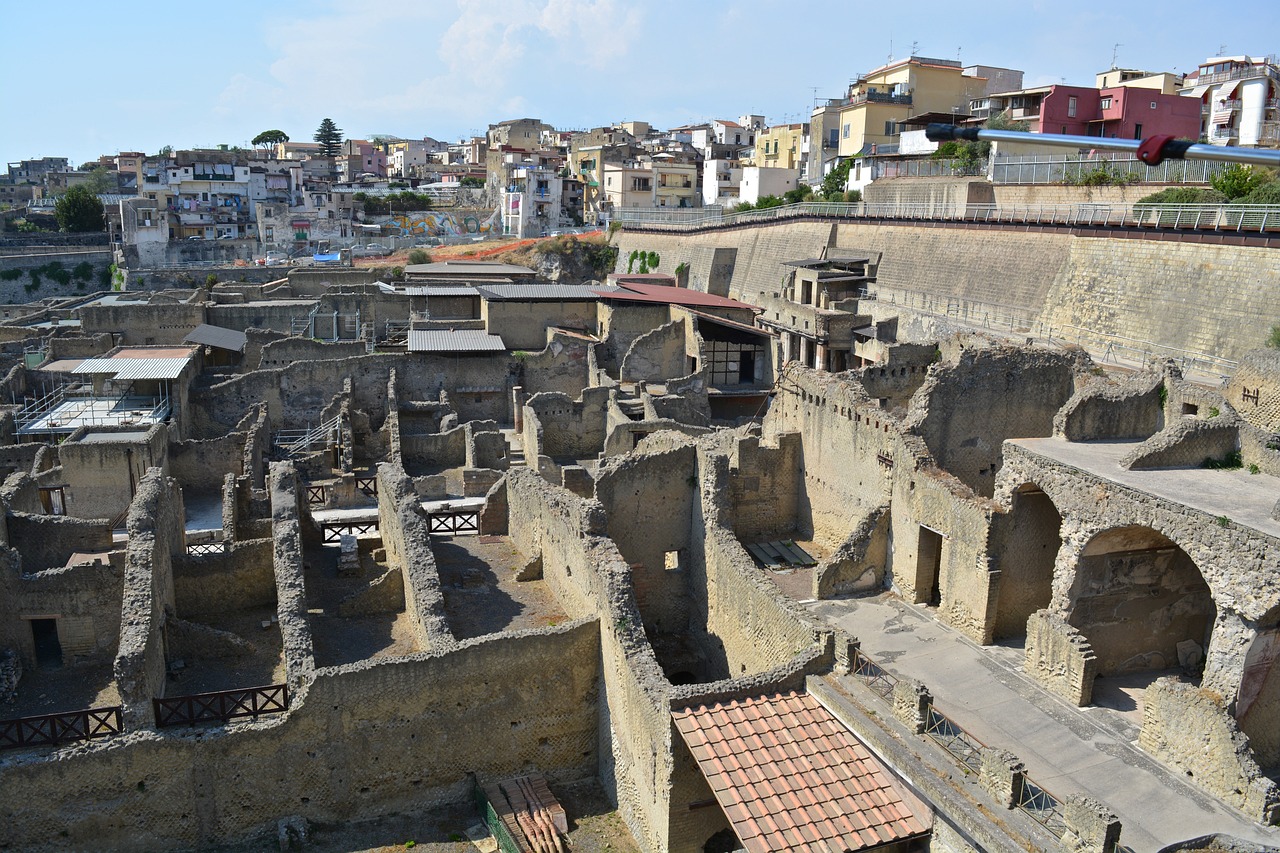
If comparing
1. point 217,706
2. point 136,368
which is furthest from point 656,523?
point 136,368

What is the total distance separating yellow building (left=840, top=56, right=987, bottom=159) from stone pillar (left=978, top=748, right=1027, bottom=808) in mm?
51130

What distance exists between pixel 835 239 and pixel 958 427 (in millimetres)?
27093

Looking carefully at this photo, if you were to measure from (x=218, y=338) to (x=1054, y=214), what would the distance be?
3027 cm

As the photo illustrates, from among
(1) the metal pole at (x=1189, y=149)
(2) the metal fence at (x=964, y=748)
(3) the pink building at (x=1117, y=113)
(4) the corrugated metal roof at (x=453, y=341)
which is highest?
(3) the pink building at (x=1117, y=113)

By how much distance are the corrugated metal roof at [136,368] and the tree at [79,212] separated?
56.5 meters

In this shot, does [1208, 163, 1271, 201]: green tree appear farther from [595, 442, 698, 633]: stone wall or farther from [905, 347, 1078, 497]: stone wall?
[595, 442, 698, 633]: stone wall

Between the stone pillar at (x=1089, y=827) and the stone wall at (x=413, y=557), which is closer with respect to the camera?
the stone pillar at (x=1089, y=827)

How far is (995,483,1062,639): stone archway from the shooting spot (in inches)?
591

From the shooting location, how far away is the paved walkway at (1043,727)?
1049cm

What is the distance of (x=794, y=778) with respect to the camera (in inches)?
451

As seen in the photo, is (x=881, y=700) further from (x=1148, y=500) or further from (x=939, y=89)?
(x=939, y=89)

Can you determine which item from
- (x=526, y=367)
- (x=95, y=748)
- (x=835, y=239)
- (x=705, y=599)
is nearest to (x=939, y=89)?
(x=835, y=239)

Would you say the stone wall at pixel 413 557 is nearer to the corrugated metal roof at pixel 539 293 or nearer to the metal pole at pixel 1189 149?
the metal pole at pixel 1189 149

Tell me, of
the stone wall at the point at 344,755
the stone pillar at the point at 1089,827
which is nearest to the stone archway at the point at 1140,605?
the stone pillar at the point at 1089,827
